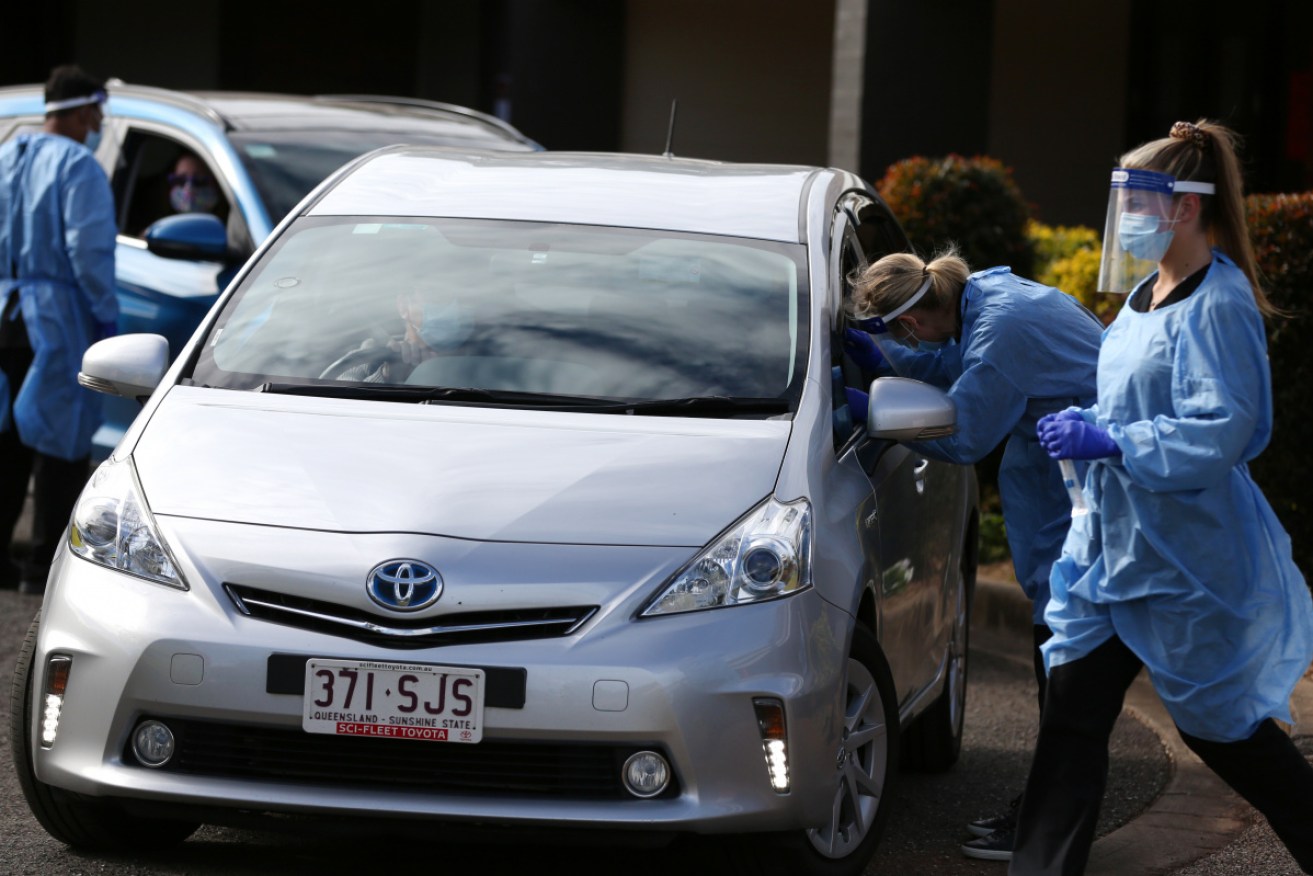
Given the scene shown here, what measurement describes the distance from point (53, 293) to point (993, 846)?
4.46 m

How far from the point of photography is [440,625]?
414 centimetres

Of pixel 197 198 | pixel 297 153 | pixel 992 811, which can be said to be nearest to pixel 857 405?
pixel 992 811

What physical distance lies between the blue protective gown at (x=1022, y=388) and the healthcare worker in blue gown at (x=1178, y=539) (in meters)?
0.65

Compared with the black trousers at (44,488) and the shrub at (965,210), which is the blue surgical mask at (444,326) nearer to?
the black trousers at (44,488)

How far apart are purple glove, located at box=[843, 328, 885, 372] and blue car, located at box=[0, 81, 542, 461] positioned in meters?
3.23

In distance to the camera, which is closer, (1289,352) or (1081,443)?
(1081,443)

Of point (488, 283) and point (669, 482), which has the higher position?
point (488, 283)

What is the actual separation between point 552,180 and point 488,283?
1.86ft

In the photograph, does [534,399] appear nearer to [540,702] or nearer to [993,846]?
[540,702]

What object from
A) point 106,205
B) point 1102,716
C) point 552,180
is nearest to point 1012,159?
point 106,205

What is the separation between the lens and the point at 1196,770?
A: 6332 millimetres

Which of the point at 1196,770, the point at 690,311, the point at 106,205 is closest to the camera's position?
the point at 690,311

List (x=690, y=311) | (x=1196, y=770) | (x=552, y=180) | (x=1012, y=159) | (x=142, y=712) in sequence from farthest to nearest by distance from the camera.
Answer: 1. (x=1012, y=159)
2. (x=1196, y=770)
3. (x=552, y=180)
4. (x=690, y=311)
5. (x=142, y=712)

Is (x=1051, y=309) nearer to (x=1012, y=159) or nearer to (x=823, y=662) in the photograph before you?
(x=823, y=662)
